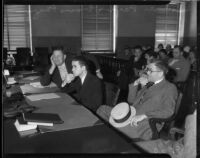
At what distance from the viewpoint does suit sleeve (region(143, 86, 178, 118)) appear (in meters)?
1.62

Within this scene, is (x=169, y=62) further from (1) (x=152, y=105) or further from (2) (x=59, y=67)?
(2) (x=59, y=67)

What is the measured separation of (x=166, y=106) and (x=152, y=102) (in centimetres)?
12

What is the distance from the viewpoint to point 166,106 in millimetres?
1645

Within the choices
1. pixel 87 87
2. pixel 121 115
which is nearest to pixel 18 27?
pixel 87 87

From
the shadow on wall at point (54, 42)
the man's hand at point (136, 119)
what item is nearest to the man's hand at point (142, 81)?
the man's hand at point (136, 119)

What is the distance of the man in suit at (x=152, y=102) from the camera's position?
5.20 ft

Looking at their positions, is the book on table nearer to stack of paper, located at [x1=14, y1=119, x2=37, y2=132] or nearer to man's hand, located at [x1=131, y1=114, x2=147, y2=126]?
stack of paper, located at [x1=14, y1=119, x2=37, y2=132]

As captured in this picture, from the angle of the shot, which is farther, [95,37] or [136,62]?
[136,62]

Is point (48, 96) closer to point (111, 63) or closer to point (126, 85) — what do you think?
point (126, 85)

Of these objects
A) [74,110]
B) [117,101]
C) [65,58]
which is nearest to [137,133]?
[117,101]

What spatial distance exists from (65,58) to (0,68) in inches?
64.6

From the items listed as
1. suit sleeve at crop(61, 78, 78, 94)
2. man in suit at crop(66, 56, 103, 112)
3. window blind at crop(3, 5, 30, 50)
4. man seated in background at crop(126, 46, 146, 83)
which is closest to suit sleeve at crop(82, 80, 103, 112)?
man in suit at crop(66, 56, 103, 112)

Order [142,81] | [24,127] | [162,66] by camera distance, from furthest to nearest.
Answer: [142,81] → [162,66] → [24,127]

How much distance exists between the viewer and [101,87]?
1.88m
